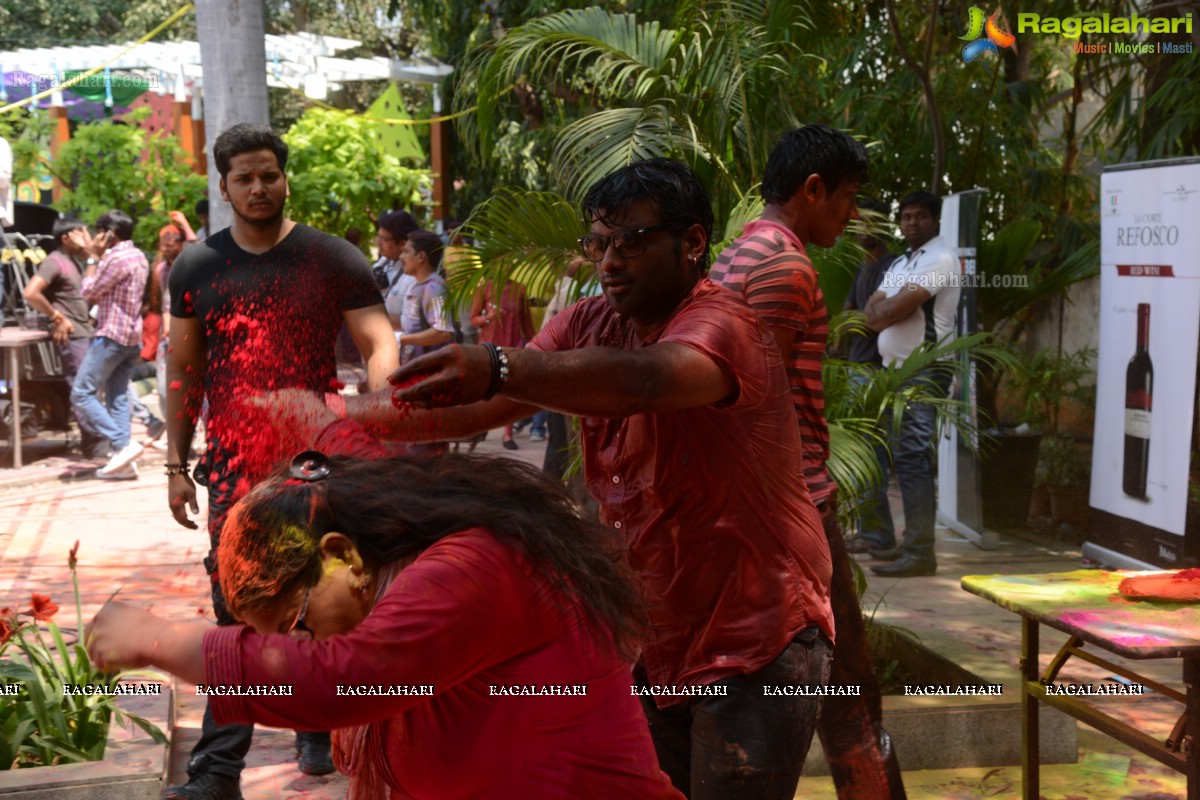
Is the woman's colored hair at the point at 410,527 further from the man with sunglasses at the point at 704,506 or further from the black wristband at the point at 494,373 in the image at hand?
the man with sunglasses at the point at 704,506

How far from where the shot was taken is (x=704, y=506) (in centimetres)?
261

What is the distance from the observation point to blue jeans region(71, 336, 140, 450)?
10953 mm

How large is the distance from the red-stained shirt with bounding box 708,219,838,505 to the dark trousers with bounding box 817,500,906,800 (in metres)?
0.23

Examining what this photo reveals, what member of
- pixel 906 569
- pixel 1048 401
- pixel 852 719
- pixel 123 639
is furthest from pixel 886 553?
pixel 123 639

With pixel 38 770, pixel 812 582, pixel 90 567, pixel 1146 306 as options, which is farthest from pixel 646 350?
pixel 90 567

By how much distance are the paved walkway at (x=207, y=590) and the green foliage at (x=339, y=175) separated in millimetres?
3297

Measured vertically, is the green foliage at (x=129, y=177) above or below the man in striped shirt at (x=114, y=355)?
above

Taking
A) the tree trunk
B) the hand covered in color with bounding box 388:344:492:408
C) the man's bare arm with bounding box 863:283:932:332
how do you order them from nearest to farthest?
1. the hand covered in color with bounding box 388:344:492:408
2. the tree trunk
3. the man's bare arm with bounding box 863:283:932:332

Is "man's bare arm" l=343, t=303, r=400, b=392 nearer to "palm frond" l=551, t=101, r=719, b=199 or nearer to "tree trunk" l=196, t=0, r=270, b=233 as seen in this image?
"palm frond" l=551, t=101, r=719, b=199

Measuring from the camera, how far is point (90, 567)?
7.90 meters

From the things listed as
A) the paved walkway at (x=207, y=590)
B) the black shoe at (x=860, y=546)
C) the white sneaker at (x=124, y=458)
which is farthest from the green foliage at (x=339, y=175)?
the black shoe at (x=860, y=546)

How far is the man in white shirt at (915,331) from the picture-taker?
24.9 feet

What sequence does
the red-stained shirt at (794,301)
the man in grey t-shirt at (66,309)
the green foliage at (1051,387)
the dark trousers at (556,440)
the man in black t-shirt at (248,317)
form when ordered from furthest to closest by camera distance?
1. the man in grey t-shirt at (66,309)
2. the green foliage at (1051,387)
3. the dark trousers at (556,440)
4. the man in black t-shirt at (248,317)
5. the red-stained shirt at (794,301)

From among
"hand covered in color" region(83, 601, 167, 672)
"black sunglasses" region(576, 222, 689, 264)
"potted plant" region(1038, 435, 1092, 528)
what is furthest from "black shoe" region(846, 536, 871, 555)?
"hand covered in color" region(83, 601, 167, 672)
